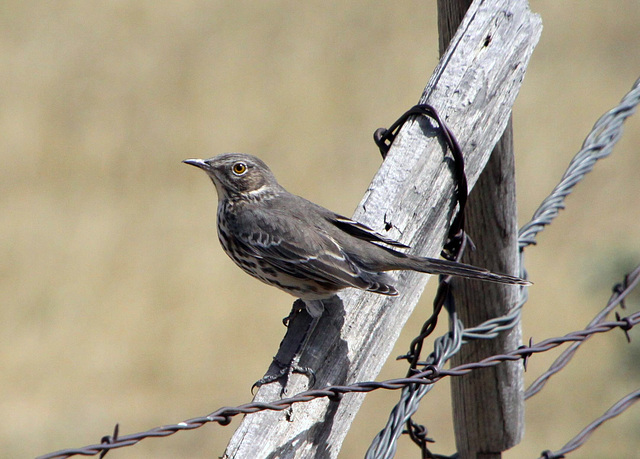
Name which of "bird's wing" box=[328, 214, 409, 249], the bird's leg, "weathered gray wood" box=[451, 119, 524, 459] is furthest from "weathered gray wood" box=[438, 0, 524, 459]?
the bird's leg

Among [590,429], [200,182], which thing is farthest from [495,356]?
[200,182]

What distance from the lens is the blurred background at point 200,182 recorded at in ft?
34.8

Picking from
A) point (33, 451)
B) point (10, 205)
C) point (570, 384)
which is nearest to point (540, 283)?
point (570, 384)

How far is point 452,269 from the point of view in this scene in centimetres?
390

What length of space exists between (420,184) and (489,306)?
1109 mm

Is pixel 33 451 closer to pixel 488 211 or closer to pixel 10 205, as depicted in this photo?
pixel 10 205

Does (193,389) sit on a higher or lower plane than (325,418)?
higher

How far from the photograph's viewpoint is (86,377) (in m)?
10.9

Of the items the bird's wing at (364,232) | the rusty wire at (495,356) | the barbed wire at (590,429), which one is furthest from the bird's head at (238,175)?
the barbed wire at (590,429)

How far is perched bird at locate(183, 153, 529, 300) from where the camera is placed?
3.90 metres

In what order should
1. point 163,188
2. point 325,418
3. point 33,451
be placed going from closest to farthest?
1. point 325,418
2. point 33,451
3. point 163,188

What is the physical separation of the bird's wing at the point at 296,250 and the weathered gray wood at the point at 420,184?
0.41 m

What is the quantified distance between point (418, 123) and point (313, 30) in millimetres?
11141

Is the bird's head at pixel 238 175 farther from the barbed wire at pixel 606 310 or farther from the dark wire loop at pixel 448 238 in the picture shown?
the barbed wire at pixel 606 310
